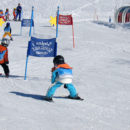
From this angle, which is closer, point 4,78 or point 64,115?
point 64,115

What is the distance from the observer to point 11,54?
1366cm

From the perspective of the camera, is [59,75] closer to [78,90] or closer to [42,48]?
[78,90]

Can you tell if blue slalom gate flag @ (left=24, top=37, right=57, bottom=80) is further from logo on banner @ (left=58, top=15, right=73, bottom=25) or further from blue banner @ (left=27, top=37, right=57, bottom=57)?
logo on banner @ (left=58, top=15, right=73, bottom=25)

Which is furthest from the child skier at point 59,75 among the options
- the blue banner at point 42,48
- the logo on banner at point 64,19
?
the logo on banner at point 64,19

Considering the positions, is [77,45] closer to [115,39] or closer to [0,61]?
[115,39]

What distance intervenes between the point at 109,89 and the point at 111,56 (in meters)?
5.64

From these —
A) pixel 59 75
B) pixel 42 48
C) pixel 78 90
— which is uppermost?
pixel 42 48

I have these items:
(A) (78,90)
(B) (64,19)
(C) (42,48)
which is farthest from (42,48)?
(B) (64,19)

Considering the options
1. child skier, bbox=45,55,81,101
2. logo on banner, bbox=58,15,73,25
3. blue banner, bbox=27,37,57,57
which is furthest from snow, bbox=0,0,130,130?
logo on banner, bbox=58,15,73,25

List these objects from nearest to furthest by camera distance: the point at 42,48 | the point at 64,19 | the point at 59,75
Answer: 1. the point at 59,75
2. the point at 42,48
3. the point at 64,19

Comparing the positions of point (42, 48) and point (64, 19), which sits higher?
point (64, 19)

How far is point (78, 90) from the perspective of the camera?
304 inches

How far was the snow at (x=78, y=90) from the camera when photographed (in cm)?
491

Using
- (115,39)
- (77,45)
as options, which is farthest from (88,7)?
(77,45)
